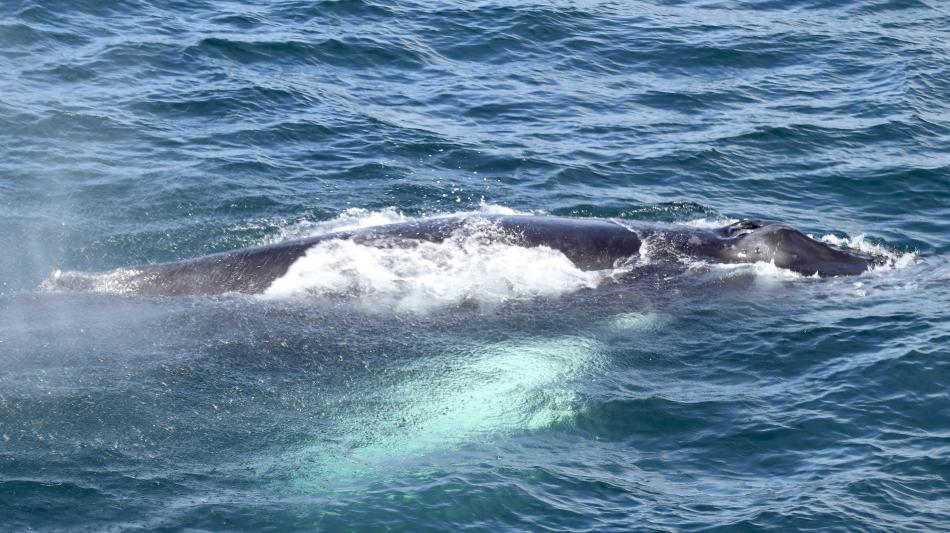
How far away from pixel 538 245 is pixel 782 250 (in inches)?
174

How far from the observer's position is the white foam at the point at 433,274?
1842 cm

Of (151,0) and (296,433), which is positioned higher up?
(151,0)

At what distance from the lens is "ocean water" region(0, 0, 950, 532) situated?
14172mm

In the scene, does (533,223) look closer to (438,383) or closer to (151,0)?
(438,383)

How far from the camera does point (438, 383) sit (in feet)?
54.3

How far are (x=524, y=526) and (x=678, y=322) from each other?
20.1 feet

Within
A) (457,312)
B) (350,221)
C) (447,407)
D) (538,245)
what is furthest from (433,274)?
(350,221)

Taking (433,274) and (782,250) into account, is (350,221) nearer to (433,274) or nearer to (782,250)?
(433,274)

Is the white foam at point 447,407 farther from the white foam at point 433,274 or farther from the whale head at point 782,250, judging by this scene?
the whale head at point 782,250

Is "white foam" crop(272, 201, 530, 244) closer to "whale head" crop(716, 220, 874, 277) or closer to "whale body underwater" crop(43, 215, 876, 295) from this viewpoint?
"whale body underwater" crop(43, 215, 876, 295)

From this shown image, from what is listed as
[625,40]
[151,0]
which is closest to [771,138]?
[625,40]

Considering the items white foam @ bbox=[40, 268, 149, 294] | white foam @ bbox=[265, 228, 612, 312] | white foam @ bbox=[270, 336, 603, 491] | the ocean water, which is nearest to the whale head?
the ocean water

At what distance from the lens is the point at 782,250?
65.9 feet

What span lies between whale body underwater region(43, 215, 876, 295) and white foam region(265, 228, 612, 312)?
0.49 feet
